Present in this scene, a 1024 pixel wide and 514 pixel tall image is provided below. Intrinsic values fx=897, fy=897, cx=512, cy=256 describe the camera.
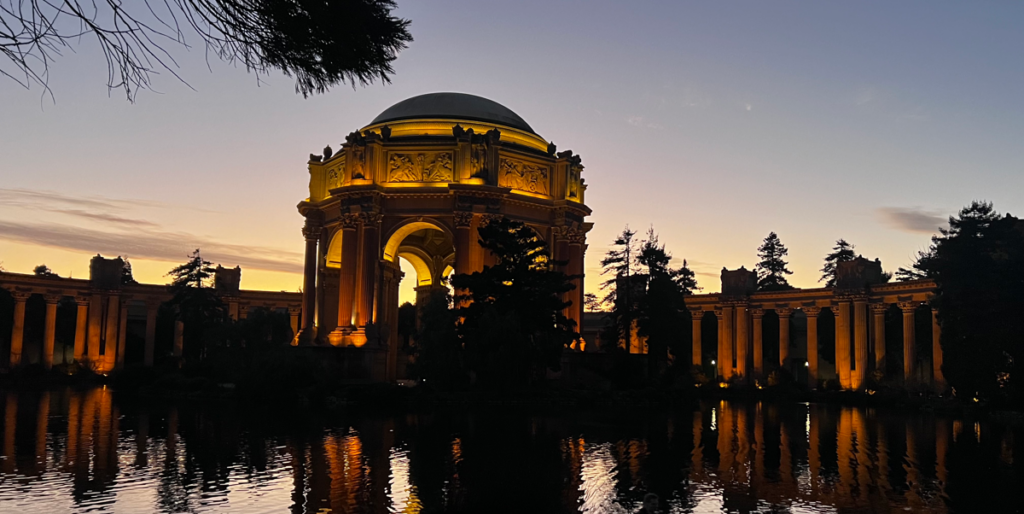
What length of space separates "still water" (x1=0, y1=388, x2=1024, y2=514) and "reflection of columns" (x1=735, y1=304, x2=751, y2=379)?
117 ft

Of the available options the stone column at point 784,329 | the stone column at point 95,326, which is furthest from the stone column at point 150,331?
the stone column at point 784,329

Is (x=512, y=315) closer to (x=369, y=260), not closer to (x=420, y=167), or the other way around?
(x=369, y=260)

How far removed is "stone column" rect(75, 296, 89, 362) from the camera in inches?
2807

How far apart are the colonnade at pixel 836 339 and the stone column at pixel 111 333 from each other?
Result: 4655 cm

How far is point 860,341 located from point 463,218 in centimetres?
2826

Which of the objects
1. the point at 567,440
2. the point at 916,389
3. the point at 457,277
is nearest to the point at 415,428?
the point at 567,440

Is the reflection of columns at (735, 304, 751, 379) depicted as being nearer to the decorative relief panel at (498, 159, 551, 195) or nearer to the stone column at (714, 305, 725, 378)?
the stone column at (714, 305, 725, 378)

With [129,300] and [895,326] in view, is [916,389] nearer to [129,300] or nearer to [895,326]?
[895,326]

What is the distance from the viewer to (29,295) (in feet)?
232

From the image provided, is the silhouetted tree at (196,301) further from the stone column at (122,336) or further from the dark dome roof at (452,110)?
the dark dome roof at (452,110)

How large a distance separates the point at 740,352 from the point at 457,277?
109 ft

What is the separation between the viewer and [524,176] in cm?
5400

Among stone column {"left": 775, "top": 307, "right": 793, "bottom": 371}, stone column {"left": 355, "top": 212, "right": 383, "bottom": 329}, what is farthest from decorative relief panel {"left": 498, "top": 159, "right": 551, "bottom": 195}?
stone column {"left": 775, "top": 307, "right": 793, "bottom": 371}

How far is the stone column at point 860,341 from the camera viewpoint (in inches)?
2317
